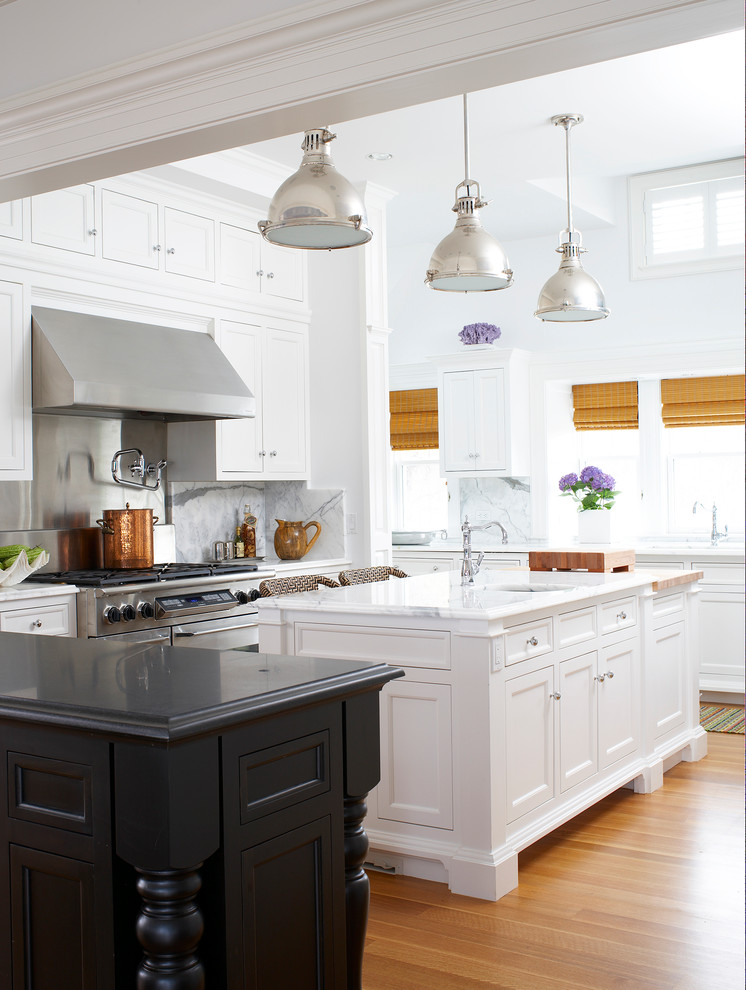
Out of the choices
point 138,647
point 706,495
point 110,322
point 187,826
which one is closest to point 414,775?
point 138,647

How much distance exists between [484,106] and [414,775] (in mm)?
2843

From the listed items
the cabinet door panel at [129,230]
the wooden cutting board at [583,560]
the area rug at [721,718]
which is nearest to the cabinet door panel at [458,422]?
the area rug at [721,718]

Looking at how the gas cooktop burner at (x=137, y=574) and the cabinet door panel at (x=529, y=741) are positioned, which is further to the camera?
the gas cooktop burner at (x=137, y=574)

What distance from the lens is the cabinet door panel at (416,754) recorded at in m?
3.24

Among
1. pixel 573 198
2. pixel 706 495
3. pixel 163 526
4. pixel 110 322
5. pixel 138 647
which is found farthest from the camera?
pixel 706 495

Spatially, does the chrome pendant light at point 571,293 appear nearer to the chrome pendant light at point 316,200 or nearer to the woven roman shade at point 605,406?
the chrome pendant light at point 316,200

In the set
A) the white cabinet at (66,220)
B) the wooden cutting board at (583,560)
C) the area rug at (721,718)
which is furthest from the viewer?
the area rug at (721,718)

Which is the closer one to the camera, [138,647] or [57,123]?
[138,647]

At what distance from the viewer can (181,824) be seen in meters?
1.48

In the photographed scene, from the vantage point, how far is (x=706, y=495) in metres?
6.75

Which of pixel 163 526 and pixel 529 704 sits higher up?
pixel 163 526

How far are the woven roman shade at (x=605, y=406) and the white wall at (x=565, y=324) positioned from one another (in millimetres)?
343

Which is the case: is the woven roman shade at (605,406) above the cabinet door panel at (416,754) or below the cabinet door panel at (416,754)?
above

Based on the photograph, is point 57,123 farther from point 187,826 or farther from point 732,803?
point 732,803
